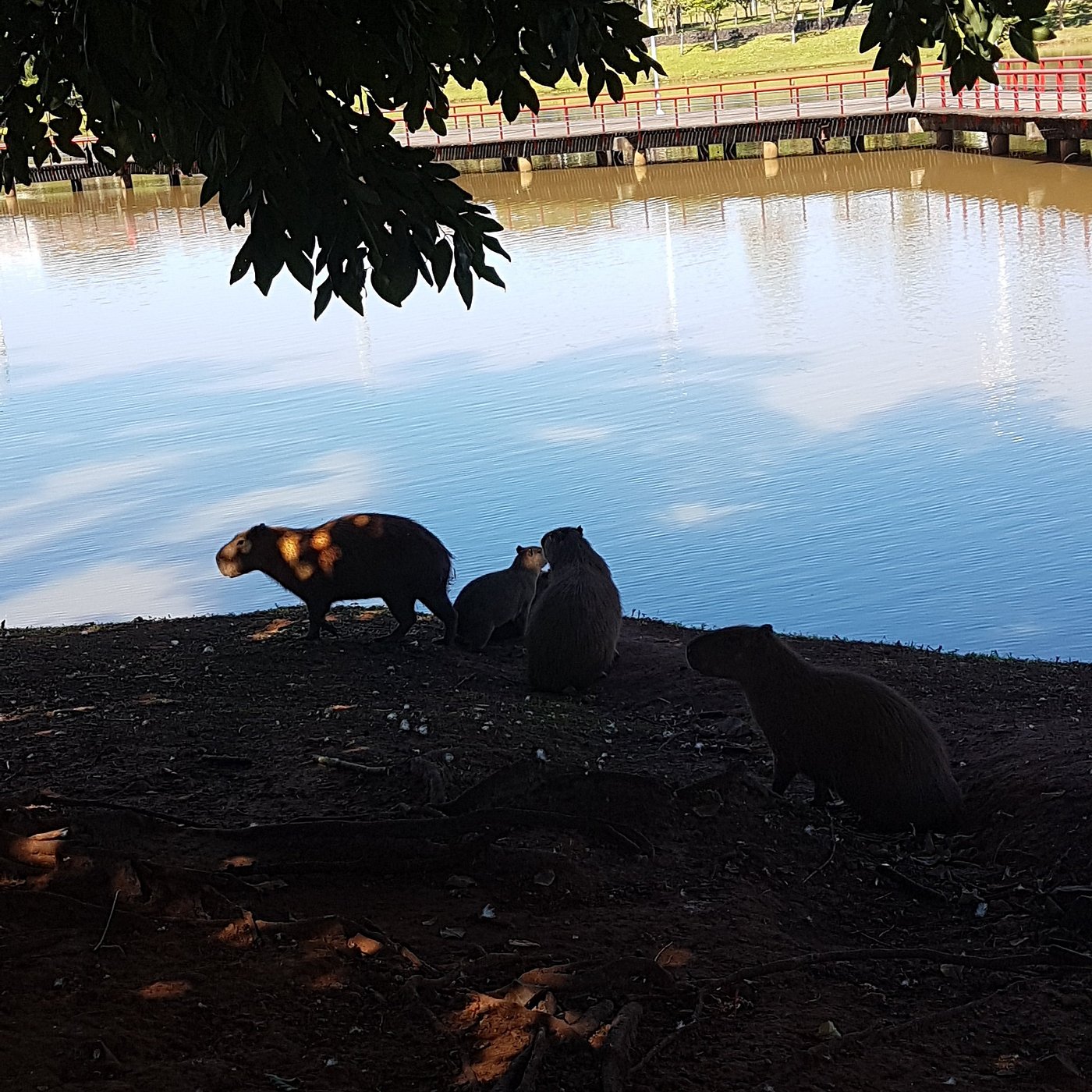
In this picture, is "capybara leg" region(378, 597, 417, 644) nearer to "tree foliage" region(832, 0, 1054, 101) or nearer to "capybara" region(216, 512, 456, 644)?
"capybara" region(216, 512, 456, 644)

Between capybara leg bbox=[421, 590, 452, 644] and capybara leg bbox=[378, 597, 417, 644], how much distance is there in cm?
10

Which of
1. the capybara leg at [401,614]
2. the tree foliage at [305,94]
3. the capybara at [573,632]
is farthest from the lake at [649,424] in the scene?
the tree foliage at [305,94]

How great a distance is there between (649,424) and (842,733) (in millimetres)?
9408

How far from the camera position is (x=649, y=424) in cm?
1505

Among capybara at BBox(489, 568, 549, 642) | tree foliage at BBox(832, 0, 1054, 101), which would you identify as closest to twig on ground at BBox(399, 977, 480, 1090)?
tree foliage at BBox(832, 0, 1054, 101)

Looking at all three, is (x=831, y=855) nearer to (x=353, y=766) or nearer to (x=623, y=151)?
(x=353, y=766)

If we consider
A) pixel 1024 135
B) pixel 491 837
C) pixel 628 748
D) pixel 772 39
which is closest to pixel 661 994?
pixel 491 837

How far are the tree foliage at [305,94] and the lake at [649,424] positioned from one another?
6206mm

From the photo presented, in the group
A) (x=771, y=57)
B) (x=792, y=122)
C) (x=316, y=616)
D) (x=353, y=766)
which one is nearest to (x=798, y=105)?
(x=792, y=122)

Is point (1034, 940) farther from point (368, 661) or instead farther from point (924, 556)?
point (924, 556)

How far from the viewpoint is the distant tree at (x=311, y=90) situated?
3.16 meters

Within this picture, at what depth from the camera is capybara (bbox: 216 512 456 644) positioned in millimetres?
8367

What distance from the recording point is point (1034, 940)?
4441 millimetres

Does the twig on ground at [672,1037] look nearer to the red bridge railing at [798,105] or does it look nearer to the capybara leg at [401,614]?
the capybara leg at [401,614]
